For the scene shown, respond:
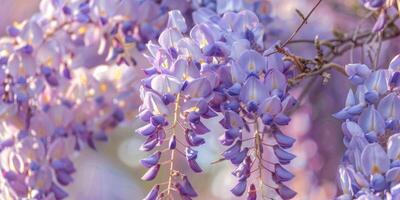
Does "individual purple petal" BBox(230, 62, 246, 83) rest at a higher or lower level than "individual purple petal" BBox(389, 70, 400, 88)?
higher

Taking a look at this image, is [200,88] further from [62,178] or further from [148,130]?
[62,178]

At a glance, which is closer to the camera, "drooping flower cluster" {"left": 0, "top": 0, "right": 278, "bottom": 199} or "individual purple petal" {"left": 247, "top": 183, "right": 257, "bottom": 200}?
"individual purple petal" {"left": 247, "top": 183, "right": 257, "bottom": 200}

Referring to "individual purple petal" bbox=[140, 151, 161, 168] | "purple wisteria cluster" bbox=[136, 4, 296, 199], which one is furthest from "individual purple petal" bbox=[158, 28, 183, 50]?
"individual purple petal" bbox=[140, 151, 161, 168]

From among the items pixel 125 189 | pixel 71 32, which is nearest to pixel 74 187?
pixel 125 189

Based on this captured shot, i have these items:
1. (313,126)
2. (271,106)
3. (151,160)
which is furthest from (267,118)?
(313,126)

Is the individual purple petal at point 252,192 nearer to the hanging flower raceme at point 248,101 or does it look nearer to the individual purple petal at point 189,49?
the hanging flower raceme at point 248,101

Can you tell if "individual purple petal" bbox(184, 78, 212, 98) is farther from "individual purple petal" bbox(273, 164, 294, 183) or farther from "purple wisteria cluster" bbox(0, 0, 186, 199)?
"purple wisteria cluster" bbox(0, 0, 186, 199)
